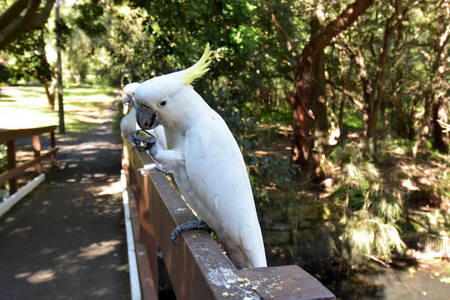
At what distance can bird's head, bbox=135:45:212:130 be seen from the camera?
1.37m

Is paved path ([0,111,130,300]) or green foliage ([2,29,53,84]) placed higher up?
green foliage ([2,29,53,84])

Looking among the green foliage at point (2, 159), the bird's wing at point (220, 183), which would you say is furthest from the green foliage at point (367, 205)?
the green foliage at point (2, 159)

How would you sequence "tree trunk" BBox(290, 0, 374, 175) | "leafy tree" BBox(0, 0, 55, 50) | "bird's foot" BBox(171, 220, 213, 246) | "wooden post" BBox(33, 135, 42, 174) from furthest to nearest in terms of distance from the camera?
"wooden post" BBox(33, 135, 42, 174) < "tree trunk" BBox(290, 0, 374, 175) < "leafy tree" BBox(0, 0, 55, 50) < "bird's foot" BBox(171, 220, 213, 246)

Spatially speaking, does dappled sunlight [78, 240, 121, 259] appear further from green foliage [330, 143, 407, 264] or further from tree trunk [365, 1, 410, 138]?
tree trunk [365, 1, 410, 138]

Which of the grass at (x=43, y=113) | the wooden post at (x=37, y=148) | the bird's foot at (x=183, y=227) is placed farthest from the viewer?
the grass at (x=43, y=113)

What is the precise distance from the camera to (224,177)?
54.9 inches

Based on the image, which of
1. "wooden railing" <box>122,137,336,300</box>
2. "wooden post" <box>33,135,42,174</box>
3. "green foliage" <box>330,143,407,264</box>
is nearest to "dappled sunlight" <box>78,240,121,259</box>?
"wooden railing" <box>122,137,336,300</box>

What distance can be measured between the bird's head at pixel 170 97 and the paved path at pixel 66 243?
1.92 metres

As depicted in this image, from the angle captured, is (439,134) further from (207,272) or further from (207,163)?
(207,272)

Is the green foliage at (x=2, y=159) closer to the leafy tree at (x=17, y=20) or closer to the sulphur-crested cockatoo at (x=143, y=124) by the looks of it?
the leafy tree at (x=17, y=20)

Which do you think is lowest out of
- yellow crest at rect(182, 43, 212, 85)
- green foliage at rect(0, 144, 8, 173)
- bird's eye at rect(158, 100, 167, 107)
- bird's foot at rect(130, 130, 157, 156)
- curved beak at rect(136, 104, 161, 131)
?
green foliage at rect(0, 144, 8, 173)

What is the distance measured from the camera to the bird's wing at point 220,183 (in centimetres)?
138

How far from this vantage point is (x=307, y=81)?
6031mm

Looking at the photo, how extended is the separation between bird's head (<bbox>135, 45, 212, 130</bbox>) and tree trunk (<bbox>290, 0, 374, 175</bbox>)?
417cm
